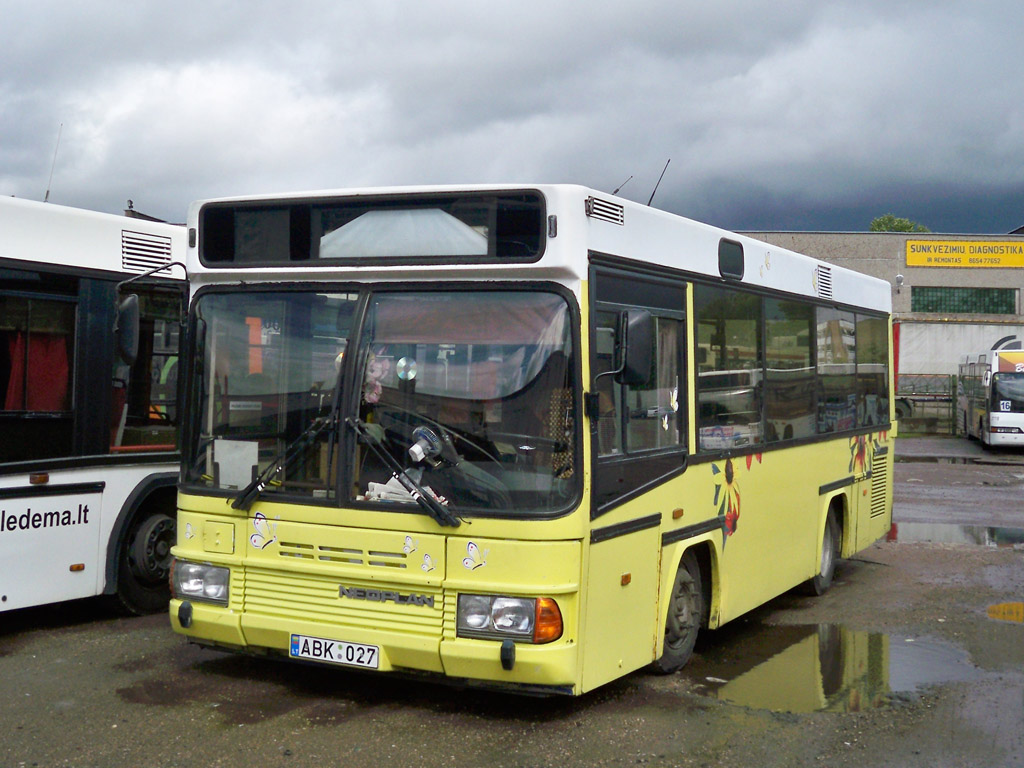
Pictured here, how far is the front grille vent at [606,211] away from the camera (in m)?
5.84

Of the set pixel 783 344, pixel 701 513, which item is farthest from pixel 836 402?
pixel 701 513

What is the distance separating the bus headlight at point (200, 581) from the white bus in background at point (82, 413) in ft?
5.47

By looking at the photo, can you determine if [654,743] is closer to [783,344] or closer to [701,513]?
[701,513]

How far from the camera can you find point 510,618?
5555 mm

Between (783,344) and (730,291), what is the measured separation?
1.28 meters

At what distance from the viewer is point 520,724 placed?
5.98m

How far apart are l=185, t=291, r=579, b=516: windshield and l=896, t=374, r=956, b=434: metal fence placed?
36.1 m

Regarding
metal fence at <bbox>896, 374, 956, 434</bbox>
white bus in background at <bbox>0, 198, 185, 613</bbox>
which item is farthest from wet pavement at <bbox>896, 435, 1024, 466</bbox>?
white bus in background at <bbox>0, 198, 185, 613</bbox>

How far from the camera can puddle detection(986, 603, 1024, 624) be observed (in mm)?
9211

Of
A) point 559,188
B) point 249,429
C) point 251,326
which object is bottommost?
point 249,429

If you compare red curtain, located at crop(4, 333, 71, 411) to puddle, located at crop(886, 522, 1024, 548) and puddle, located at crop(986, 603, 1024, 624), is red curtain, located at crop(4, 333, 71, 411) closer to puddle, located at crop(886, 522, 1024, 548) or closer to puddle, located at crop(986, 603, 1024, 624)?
puddle, located at crop(986, 603, 1024, 624)

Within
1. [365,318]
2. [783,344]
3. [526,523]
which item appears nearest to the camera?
[526,523]

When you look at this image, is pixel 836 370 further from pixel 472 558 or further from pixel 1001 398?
pixel 1001 398

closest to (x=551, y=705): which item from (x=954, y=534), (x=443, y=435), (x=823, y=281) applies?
(x=443, y=435)
